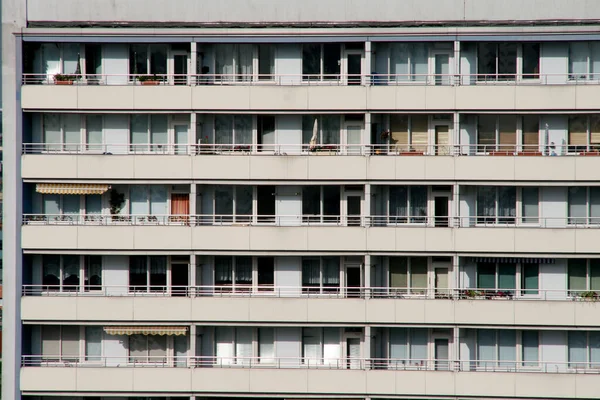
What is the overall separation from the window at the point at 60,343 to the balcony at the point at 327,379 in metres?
0.69

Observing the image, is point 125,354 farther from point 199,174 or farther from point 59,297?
point 199,174

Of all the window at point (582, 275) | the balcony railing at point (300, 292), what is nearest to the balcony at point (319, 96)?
the window at point (582, 275)

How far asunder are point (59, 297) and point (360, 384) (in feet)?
43.1

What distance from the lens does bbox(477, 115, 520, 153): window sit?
112 ft

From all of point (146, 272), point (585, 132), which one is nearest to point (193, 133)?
point (146, 272)

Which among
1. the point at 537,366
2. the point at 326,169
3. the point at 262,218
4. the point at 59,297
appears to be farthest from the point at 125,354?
the point at 537,366

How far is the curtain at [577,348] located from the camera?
33656 mm

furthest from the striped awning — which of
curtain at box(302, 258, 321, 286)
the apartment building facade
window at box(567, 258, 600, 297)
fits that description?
curtain at box(302, 258, 321, 286)

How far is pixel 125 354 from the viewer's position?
3462 cm

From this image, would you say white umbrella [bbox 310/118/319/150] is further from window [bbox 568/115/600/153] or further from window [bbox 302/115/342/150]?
window [bbox 568/115/600/153]

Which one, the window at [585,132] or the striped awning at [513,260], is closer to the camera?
the striped awning at [513,260]

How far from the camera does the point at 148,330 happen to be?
110ft

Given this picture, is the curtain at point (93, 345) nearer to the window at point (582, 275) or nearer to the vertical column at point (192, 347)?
the vertical column at point (192, 347)
